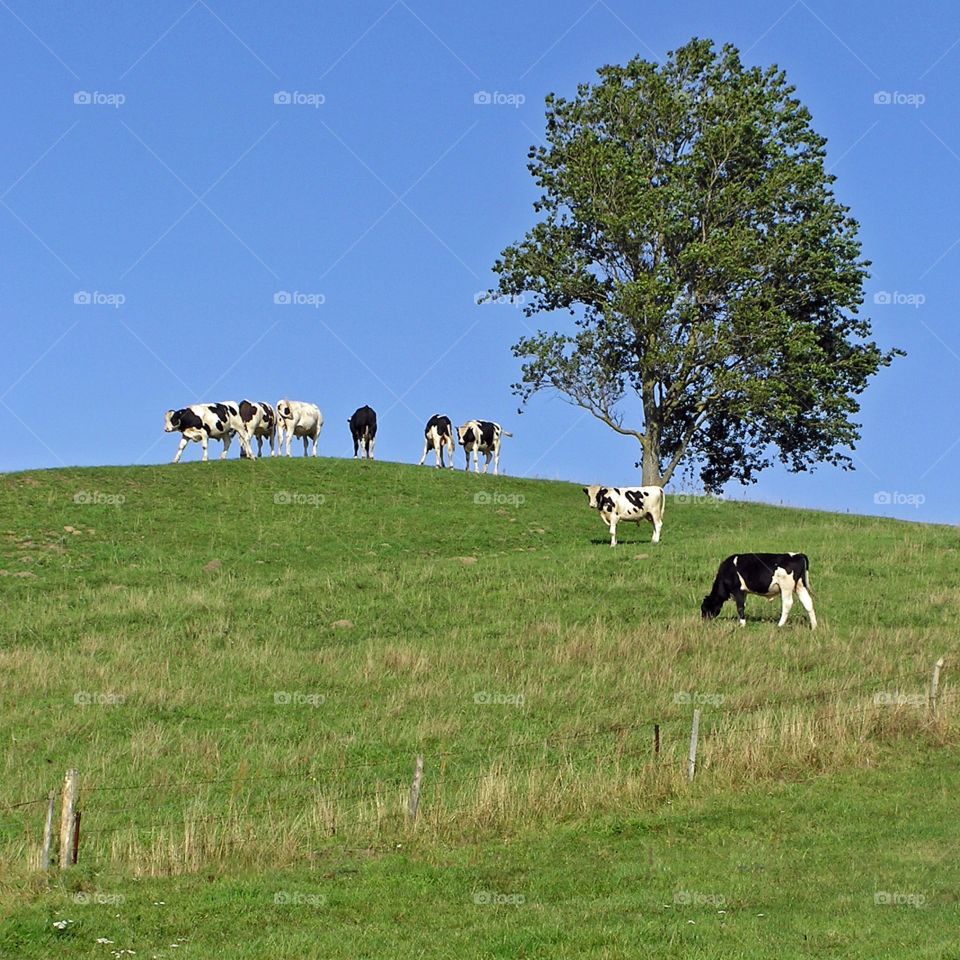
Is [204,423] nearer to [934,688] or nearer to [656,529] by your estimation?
[656,529]

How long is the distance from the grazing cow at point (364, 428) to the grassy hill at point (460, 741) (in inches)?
596

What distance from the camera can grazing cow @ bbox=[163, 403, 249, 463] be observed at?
172 ft

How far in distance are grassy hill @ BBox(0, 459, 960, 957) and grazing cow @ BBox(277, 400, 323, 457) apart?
13.6 meters

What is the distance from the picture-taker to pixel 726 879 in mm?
14477

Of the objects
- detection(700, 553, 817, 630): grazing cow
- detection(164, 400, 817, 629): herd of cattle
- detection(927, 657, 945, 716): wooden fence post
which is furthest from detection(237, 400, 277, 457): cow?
detection(927, 657, 945, 716): wooden fence post

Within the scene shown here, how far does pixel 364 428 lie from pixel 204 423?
7424 millimetres

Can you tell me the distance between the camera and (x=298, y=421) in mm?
56531
